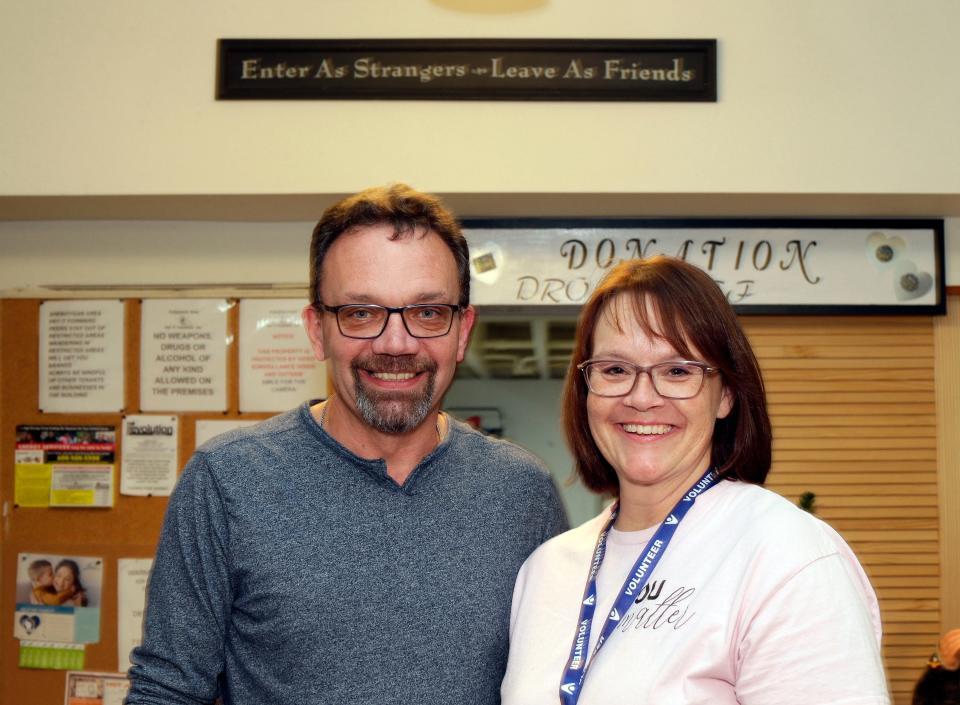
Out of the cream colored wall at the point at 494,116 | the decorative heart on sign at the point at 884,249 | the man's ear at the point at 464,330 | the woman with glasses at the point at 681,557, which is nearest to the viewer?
the woman with glasses at the point at 681,557

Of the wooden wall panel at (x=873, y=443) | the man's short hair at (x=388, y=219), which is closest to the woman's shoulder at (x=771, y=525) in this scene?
the man's short hair at (x=388, y=219)

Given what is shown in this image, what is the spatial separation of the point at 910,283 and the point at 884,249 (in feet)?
0.52

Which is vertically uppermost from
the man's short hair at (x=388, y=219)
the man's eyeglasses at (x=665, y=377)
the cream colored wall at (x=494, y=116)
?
the cream colored wall at (x=494, y=116)

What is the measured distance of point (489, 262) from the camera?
140 inches

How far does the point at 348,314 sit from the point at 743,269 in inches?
86.1

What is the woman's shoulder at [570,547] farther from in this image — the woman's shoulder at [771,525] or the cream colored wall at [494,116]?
the cream colored wall at [494,116]

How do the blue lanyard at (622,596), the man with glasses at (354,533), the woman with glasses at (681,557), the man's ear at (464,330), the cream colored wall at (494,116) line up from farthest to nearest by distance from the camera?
the cream colored wall at (494,116) < the man's ear at (464,330) < the man with glasses at (354,533) < the blue lanyard at (622,596) < the woman with glasses at (681,557)

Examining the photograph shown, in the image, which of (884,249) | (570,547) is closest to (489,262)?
(884,249)

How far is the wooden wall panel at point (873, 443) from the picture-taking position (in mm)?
3562

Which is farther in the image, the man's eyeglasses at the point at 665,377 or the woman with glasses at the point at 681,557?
the man's eyeglasses at the point at 665,377

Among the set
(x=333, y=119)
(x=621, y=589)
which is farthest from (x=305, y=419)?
(x=333, y=119)

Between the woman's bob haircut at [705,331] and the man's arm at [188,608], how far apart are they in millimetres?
716

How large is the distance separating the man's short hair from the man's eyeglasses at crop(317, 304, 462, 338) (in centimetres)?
9

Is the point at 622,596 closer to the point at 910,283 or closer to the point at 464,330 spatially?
the point at 464,330
